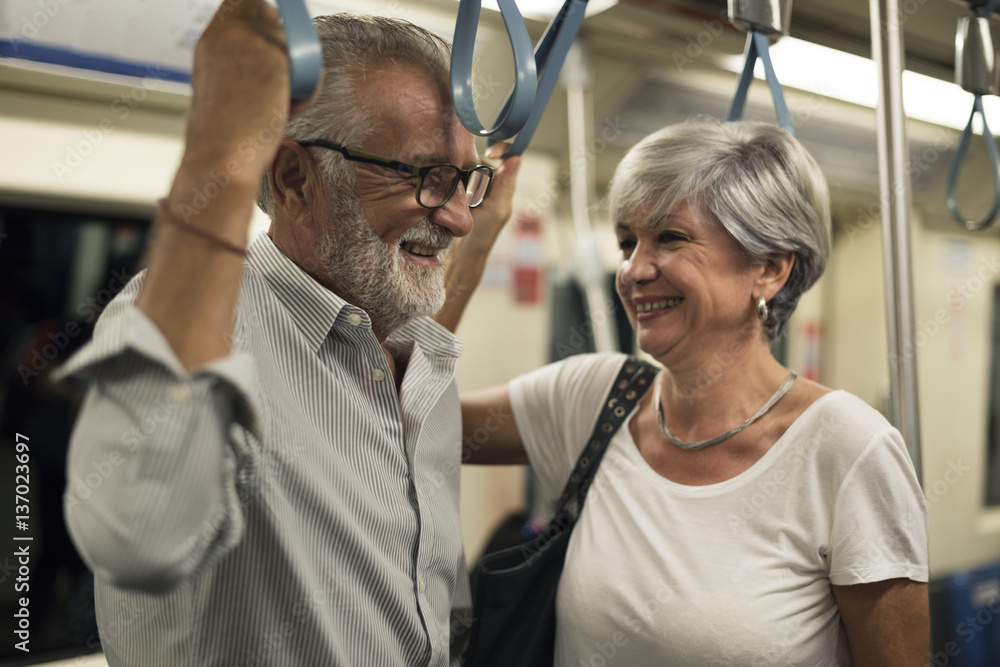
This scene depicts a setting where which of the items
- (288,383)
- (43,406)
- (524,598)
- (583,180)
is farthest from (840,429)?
(43,406)

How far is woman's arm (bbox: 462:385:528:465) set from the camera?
1396 mm

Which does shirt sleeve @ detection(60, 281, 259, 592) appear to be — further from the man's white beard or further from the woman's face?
the woman's face

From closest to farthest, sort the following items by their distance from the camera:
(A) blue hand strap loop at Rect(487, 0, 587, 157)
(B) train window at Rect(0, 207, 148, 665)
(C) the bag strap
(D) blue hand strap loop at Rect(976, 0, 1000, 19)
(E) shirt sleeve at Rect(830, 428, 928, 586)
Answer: (A) blue hand strap loop at Rect(487, 0, 587, 157) → (E) shirt sleeve at Rect(830, 428, 928, 586) → (D) blue hand strap loop at Rect(976, 0, 1000, 19) → (C) the bag strap → (B) train window at Rect(0, 207, 148, 665)

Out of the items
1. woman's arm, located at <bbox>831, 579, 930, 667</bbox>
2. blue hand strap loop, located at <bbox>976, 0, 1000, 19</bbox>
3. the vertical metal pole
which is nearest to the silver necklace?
woman's arm, located at <bbox>831, 579, 930, 667</bbox>

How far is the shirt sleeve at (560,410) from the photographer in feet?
4.53

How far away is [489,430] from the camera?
4.62ft

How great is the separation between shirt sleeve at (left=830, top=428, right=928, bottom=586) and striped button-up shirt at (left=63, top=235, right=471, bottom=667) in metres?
0.56

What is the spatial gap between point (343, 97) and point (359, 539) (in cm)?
55

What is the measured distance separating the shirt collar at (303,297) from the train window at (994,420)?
4.38 m

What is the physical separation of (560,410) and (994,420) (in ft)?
12.8

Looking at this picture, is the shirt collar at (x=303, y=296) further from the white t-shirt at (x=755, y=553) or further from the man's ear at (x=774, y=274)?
the man's ear at (x=774, y=274)

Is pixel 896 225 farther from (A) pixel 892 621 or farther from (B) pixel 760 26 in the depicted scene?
(A) pixel 892 621

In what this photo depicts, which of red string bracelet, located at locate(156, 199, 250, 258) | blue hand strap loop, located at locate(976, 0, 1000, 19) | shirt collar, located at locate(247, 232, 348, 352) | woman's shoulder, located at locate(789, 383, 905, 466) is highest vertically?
blue hand strap loop, located at locate(976, 0, 1000, 19)

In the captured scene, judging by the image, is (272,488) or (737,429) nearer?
(272,488)
